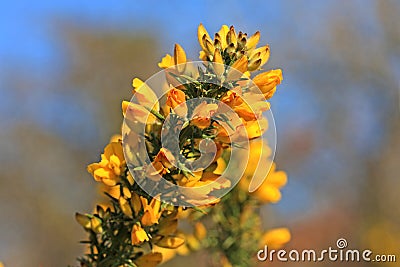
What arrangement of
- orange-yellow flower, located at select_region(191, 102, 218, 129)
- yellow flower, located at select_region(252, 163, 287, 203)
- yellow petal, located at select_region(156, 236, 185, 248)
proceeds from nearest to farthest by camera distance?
orange-yellow flower, located at select_region(191, 102, 218, 129) → yellow petal, located at select_region(156, 236, 185, 248) → yellow flower, located at select_region(252, 163, 287, 203)

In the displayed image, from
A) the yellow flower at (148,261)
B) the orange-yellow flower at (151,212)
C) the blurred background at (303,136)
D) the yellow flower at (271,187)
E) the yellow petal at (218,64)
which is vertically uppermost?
the blurred background at (303,136)

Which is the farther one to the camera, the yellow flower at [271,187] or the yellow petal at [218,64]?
the yellow flower at [271,187]

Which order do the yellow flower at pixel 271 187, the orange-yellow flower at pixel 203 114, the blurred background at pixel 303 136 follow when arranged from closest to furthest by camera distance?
the orange-yellow flower at pixel 203 114, the yellow flower at pixel 271 187, the blurred background at pixel 303 136

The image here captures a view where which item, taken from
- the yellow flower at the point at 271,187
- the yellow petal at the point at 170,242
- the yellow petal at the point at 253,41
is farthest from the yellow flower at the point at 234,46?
the yellow flower at the point at 271,187

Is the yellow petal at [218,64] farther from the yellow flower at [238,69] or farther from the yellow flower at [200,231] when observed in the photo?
the yellow flower at [200,231]

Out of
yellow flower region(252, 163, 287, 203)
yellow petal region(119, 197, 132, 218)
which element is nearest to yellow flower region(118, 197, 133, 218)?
yellow petal region(119, 197, 132, 218)

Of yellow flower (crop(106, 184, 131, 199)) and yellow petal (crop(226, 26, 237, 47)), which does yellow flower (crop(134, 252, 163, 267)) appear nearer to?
yellow flower (crop(106, 184, 131, 199))

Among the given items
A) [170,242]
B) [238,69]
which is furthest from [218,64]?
[170,242]
